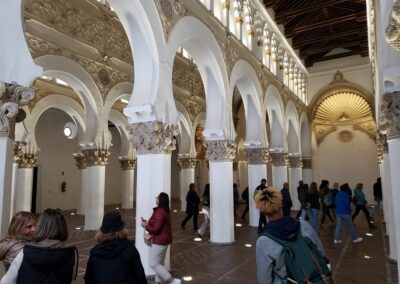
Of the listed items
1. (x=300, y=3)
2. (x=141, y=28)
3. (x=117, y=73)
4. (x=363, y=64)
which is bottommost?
(x=141, y=28)

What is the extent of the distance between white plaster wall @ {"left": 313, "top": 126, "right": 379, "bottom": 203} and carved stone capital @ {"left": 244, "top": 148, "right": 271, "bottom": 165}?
10330 mm

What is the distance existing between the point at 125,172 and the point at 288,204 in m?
9.61

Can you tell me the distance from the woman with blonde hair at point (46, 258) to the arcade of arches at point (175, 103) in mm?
1454

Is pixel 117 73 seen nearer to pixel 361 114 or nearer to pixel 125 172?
pixel 125 172

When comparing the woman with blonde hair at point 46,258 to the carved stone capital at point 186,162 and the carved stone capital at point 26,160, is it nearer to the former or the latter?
the carved stone capital at point 26,160

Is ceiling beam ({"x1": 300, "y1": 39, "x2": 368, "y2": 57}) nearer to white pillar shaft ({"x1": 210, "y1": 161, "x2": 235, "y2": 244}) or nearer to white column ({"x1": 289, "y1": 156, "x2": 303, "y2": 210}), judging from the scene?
white column ({"x1": 289, "y1": 156, "x2": 303, "y2": 210})

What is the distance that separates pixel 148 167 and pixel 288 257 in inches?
153

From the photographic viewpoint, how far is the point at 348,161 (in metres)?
18.7

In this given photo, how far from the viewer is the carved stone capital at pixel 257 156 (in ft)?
32.2

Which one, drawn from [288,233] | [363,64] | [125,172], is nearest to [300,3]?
[363,64]

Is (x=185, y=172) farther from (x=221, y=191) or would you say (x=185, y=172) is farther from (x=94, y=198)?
(x=221, y=191)

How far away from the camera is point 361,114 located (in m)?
18.5

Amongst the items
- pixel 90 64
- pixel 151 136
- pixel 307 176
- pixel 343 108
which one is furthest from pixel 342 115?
pixel 151 136

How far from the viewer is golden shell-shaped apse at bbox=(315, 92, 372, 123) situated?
18.3 meters
